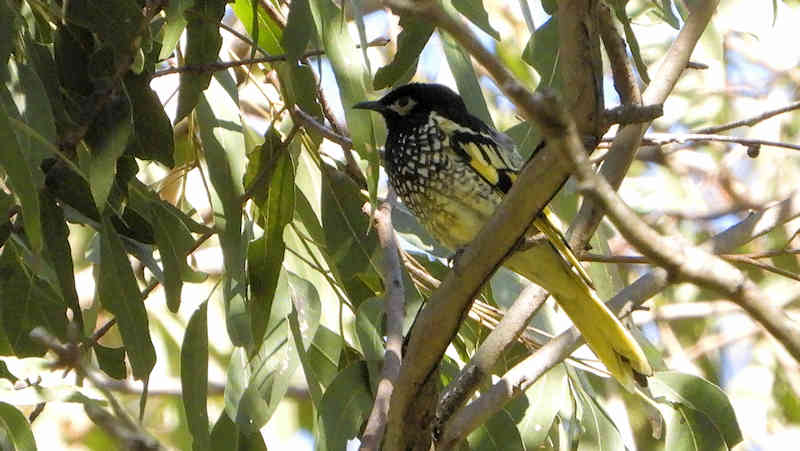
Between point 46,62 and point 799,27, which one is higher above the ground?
point 799,27

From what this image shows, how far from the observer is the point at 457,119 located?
3.16 meters

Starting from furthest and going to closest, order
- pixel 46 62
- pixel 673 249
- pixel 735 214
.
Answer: pixel 735 214 < pixel 46 62 < pixel 673 249

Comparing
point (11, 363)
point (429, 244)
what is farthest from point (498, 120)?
point (11, 363)

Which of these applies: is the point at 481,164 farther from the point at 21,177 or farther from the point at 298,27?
the point at 21,177

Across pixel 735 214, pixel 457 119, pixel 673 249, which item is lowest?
pixel 673 249

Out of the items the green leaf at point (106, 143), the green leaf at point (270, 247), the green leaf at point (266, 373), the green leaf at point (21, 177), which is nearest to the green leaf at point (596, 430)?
the green leaf at point (266, 373)

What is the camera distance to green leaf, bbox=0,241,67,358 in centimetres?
258

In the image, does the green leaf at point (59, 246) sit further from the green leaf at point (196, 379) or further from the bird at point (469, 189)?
the bird at point (469, 189)

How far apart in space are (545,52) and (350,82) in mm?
557

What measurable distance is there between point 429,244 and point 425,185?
372 mm

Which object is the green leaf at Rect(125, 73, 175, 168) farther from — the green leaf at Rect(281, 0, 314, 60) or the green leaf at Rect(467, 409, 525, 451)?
the green leaf at Rect(467, 409, 525, 451)

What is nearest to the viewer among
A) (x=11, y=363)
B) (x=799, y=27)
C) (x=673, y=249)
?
(x=673, y=249)

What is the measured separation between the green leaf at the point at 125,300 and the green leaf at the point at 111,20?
0.34m

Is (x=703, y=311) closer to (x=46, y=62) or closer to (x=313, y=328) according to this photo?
(x=313, y=328)
